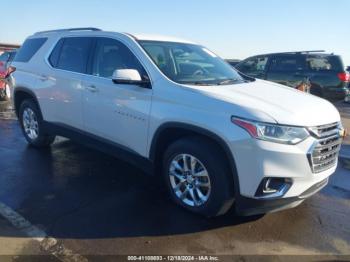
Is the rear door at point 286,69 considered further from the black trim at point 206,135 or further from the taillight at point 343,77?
the black trim at point 206,135

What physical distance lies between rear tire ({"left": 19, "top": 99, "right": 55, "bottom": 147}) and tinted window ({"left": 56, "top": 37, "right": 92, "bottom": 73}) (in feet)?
3.50

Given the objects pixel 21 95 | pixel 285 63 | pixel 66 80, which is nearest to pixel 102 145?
pixel 66 80

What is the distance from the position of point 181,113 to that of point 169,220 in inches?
43.4

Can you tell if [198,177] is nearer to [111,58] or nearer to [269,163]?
[269,163]

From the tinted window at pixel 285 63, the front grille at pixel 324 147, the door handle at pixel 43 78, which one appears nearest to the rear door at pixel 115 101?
the door handle at pixel 43 78

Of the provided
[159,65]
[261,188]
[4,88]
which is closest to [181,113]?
[159,65]

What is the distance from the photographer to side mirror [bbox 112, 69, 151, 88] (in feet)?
12.5

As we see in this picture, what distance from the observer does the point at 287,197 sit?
3.27m

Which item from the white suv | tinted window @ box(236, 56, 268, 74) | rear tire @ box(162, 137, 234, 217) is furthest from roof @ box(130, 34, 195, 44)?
tinted window @ box(236, 56, 268, 74)

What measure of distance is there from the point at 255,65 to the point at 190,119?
28.6 ft

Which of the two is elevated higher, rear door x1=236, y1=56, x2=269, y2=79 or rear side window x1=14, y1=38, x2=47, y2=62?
rear side window x1=14, y1=38, x2=47, y2=62

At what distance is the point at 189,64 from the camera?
14.5 ft

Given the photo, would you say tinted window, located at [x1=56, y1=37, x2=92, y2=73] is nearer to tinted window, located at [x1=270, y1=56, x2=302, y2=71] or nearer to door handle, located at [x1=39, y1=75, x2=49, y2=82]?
door handle, located at [x1=39, y1=75, x2=49, y2=82]

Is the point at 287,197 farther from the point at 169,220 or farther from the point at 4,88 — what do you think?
the point at 4,88
